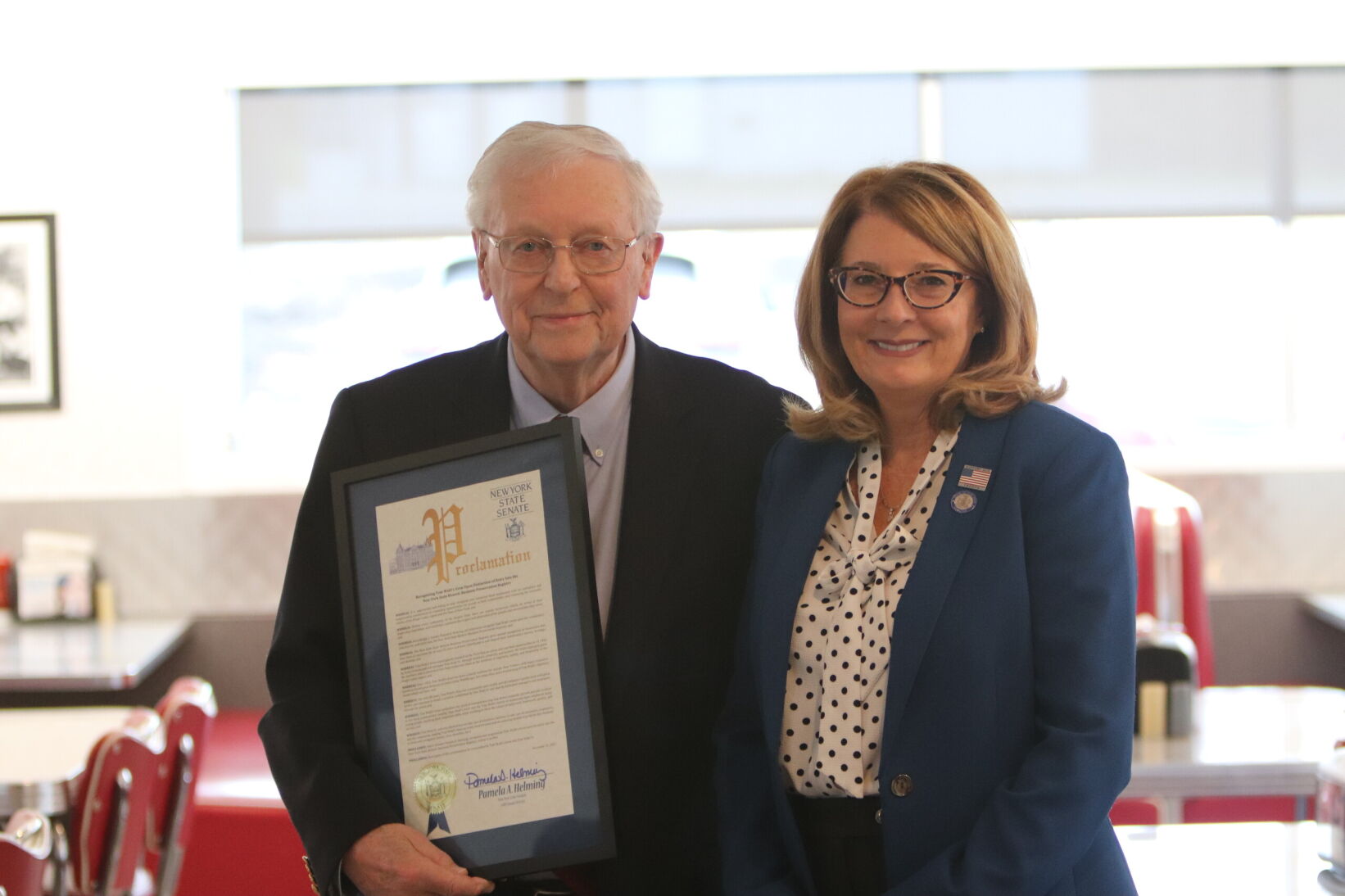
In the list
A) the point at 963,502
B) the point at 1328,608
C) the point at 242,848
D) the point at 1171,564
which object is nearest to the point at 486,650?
the point at 963,502

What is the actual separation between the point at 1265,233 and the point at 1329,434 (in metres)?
0.85

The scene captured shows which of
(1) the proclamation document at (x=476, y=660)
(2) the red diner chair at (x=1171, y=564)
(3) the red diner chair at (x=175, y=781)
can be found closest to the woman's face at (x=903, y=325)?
(1) the proclamation document at (x=476, y=660)

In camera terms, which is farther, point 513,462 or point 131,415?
point 131,415

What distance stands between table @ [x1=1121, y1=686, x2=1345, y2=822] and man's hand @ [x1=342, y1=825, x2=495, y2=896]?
1561 mm

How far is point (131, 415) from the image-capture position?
5066 millimetres

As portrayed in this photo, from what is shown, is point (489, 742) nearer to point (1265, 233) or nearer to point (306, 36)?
point (306, 36)

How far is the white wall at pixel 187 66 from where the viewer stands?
16.6ft

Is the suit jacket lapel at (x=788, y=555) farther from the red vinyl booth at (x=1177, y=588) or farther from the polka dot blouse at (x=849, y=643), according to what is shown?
the red vinyl booth at (x=1177, y=588)

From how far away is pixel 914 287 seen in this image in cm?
159

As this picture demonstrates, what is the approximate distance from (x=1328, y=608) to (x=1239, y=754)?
2349mm

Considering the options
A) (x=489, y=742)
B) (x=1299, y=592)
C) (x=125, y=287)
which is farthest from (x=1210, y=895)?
(x=125, y=287)

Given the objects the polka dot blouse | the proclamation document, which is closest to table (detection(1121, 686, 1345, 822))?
the polka dot blouse
